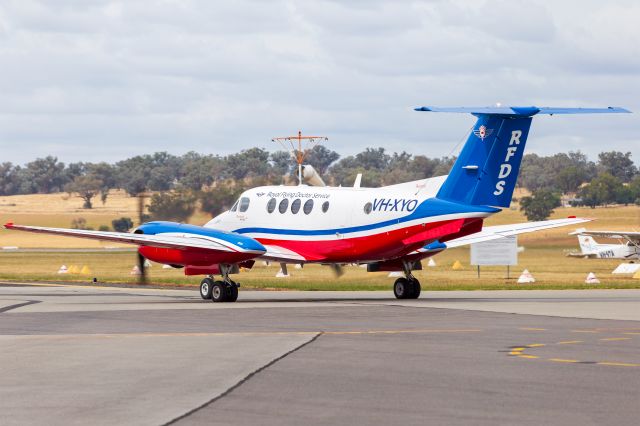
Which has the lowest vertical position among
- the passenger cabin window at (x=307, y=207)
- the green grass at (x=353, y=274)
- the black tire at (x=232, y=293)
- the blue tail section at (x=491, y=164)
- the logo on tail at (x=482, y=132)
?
the black tire at (x=232, y=293)

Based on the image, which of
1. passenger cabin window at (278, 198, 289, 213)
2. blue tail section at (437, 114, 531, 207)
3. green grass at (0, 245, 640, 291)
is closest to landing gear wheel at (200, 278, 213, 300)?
passenger cabin window at (278, 198, 289, 213)

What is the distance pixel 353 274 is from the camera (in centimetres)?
6134

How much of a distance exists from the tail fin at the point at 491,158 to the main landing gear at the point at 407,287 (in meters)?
4.16

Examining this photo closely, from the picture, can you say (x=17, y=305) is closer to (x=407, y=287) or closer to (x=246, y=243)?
(x=246, y=243)

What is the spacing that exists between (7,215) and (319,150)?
56091 millimetres

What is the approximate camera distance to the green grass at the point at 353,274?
48969 mm

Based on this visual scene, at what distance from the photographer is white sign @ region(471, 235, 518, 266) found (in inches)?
2206

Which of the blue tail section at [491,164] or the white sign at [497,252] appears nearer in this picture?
the blue tail section at [491,164]

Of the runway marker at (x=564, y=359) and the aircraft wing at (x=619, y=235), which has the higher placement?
the aircraft wing at (x=619, y=235)

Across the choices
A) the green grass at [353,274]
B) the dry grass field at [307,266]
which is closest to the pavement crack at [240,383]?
the dry grass field at [307,266]

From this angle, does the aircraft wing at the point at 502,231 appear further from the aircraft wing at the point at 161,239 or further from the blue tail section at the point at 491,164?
the aircraft wing at the point at 161,239

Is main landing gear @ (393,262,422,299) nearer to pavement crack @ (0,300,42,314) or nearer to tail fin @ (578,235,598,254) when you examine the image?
pavement crack @ (0,300,42,314)

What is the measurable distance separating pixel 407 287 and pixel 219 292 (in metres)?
5.76

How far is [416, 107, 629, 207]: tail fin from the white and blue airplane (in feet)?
0.09
